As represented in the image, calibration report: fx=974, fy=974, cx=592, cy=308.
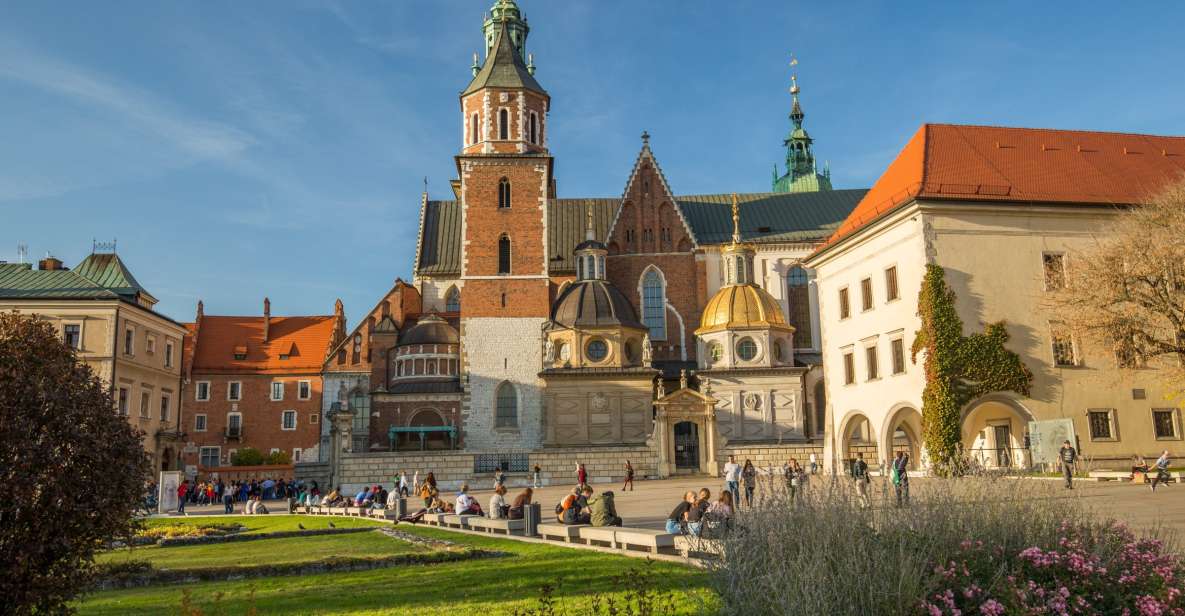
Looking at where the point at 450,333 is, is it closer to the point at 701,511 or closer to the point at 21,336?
the point at 701,511

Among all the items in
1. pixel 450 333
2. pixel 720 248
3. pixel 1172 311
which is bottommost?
pixel 1172 311

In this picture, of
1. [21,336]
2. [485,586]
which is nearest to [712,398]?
[485,586]

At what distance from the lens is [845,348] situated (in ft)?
115

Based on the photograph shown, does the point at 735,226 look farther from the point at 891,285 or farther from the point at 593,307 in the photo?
the point at 891,285

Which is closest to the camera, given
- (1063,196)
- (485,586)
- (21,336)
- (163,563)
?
(21,336)

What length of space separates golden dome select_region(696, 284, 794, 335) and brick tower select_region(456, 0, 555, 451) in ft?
28.9

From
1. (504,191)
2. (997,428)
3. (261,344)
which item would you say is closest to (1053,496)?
(997,428)

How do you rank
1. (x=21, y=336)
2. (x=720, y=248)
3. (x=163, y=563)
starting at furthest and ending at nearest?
(x=720, y=248)
(x=163, y=563)
(x=21, y=336)

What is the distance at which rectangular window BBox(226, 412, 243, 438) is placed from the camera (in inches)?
2340

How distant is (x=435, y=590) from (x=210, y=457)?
51.6 metres

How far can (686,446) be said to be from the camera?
44.9m

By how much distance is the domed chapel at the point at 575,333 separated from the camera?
4753 centimetres

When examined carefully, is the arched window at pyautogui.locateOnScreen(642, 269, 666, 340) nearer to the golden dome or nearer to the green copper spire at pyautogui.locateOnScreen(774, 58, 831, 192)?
the golden dome

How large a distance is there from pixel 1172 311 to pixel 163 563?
82.3 ft
